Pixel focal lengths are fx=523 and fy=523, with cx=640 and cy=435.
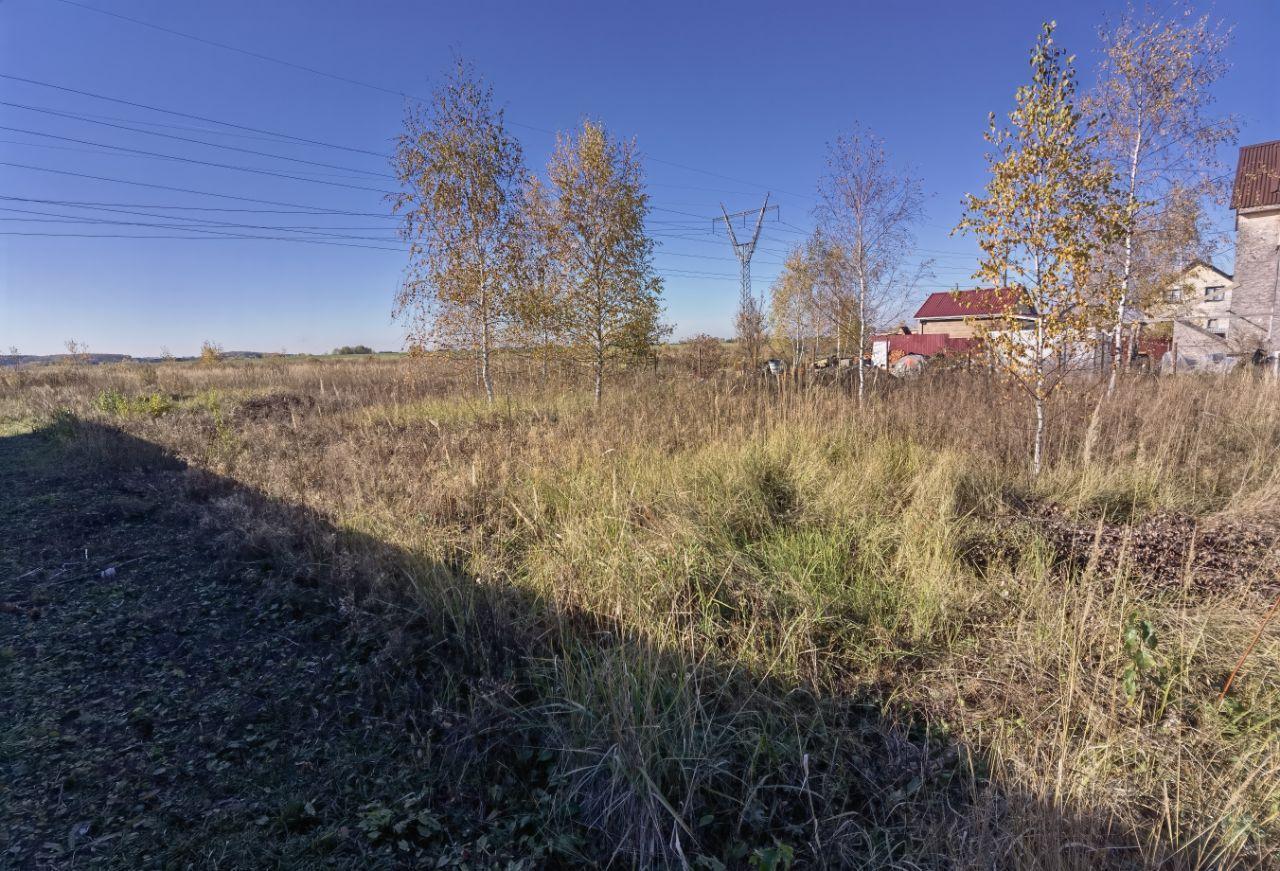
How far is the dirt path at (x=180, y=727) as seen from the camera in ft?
5.62

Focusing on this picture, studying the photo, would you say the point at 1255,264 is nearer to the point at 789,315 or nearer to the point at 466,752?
the point at 789,315

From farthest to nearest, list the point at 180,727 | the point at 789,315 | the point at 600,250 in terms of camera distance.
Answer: the point at 789,315
the point at 600,250
the point at 180,727

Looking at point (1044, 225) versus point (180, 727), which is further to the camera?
point (1044, 225)

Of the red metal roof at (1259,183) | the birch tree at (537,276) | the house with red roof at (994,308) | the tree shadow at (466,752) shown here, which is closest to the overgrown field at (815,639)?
the tree shadow at (466,752)

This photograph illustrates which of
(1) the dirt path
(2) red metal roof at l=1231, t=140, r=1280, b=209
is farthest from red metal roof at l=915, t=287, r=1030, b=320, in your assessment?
(2) red metal roof at l=1231, t=140, r=1280, b=209

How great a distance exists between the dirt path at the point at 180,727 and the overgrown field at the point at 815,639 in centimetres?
12

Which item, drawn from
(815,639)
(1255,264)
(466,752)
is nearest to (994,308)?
(815,639)

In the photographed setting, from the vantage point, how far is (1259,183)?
59.0 feet

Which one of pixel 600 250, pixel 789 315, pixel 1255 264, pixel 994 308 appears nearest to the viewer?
pixel 994 308

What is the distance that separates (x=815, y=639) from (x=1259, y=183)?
27382 mm

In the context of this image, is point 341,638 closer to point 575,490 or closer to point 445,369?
point 575,490

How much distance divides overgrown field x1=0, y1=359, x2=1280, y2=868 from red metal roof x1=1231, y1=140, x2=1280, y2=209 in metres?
20.9

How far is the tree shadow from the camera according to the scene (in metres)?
1.66

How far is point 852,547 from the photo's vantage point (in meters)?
3.31
